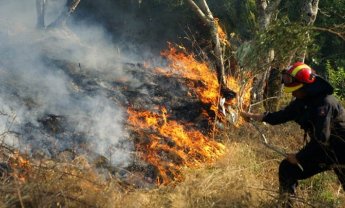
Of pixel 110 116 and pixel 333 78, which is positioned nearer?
pixel 110 116

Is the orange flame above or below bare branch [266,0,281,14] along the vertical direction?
below

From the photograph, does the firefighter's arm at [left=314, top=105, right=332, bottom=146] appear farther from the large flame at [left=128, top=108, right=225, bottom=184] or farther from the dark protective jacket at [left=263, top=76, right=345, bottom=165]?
the large flame at [left=128, top=108, right=225, bottom=184]

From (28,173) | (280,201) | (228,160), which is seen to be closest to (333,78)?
(228,160)

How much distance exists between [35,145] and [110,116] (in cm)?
178

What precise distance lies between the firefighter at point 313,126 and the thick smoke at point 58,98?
9.50 feet

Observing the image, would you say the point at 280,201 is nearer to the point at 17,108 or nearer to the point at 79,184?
the point at 79,184

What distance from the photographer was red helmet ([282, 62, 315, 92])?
15.8ft

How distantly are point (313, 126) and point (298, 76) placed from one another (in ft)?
2.02

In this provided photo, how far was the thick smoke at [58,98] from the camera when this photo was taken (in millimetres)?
6891

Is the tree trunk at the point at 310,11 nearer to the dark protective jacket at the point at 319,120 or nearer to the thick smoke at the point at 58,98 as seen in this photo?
the thick smoke at the point at 58,98

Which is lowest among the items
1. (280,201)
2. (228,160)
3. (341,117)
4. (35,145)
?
(35,145)

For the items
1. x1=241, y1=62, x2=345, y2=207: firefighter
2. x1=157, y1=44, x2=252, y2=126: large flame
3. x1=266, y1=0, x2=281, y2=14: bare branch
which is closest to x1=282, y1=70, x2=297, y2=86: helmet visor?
x1=241, y1=62, x2=345, y2=207: firefighter

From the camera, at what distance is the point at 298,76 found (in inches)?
190

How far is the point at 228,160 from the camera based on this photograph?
22.3 ft
